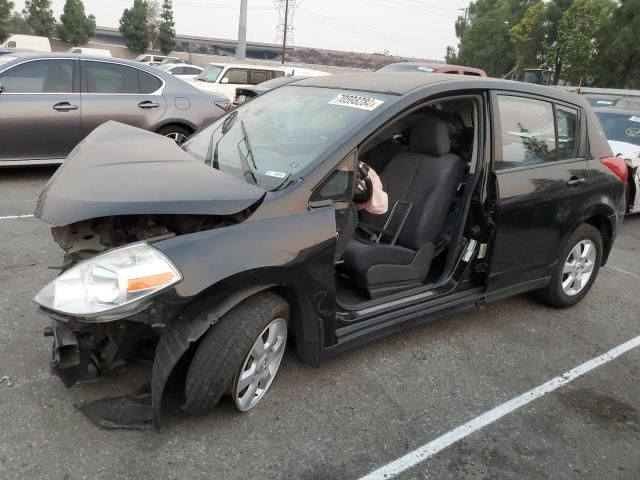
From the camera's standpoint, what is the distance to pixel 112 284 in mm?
2135

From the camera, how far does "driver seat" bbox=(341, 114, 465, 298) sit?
3.22 meters

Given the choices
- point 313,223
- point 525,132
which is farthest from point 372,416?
point 525,132

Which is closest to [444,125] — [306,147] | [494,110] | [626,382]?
[494,110]

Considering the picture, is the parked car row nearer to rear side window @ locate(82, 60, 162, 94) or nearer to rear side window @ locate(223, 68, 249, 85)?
rear side window @ locate(82, 60, 162, 94)

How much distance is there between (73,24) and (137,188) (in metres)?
64.0

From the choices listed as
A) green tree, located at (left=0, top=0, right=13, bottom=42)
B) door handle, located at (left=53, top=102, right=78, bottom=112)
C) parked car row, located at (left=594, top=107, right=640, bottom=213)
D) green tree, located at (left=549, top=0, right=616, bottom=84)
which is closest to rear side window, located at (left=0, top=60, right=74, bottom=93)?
door handle, located at (left=53, top=102, right=78, bottom=112)

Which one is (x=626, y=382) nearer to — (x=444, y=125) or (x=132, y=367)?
(x=444, y=125)

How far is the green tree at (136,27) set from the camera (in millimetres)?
62531

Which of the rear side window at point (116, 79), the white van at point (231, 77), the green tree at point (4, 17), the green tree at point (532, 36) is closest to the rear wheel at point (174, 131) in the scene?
the rear side window at point (116, 79)

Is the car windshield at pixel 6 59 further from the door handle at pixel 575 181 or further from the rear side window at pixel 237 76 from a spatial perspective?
the rear side window at pixel 237 76

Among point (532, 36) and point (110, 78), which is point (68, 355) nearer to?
point (110, 78)

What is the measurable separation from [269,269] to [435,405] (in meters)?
1.22

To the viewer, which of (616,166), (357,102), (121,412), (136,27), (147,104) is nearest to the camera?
(121,412)

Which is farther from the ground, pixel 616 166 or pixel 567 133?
pixel 567 133
